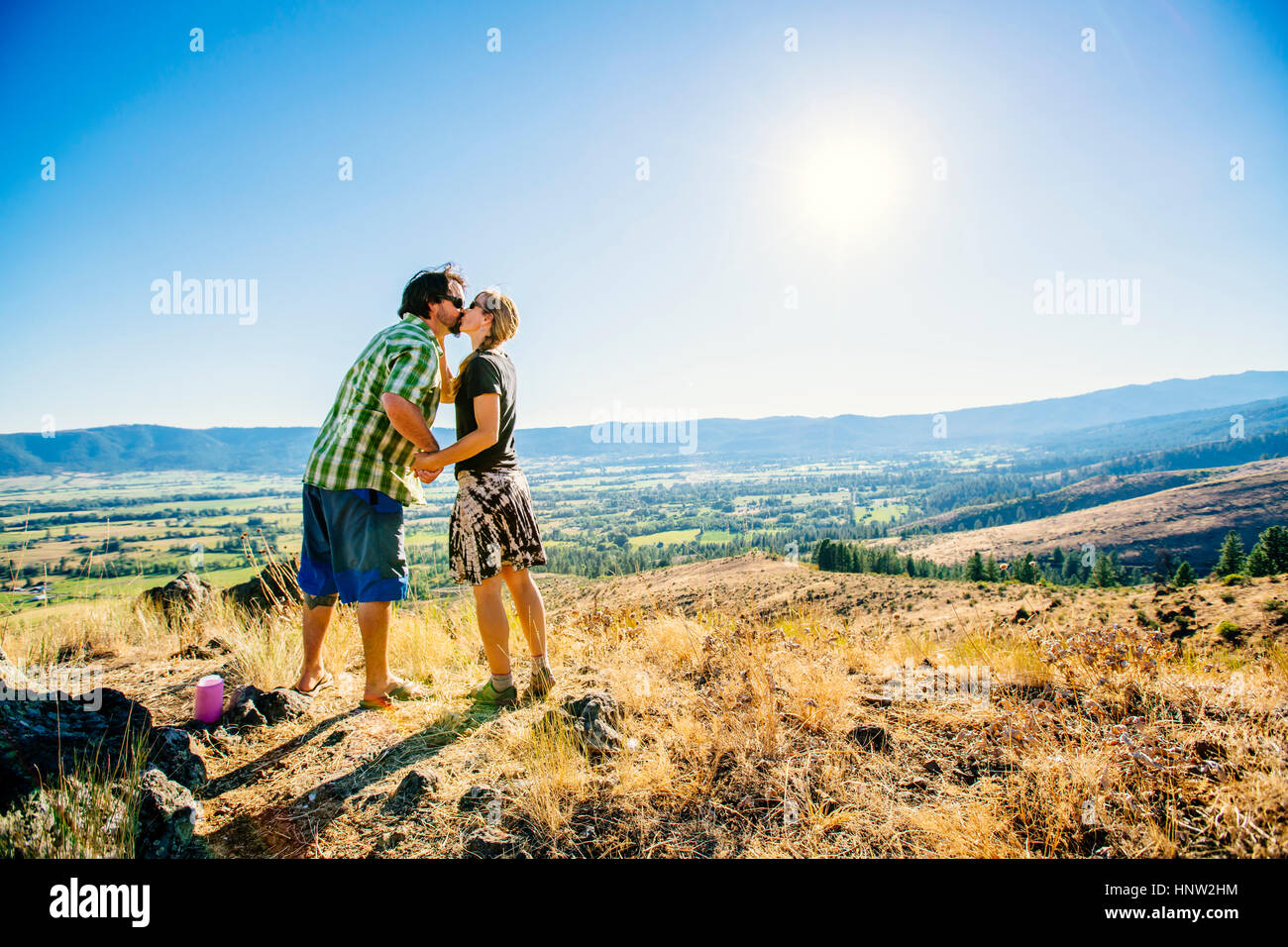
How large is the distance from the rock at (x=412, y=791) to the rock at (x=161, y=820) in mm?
687

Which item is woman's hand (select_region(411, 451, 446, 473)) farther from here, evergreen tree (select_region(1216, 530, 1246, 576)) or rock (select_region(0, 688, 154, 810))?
evergreen tree (select_region(1216, 530, 1246, 576))

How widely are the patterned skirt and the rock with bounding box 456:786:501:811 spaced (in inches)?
42.0

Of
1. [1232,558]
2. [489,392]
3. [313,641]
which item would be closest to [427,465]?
[489,392]

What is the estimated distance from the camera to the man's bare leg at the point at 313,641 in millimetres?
3350

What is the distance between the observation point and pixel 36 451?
85500mm

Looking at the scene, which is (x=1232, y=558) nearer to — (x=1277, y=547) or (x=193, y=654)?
(x=1277, y=547)

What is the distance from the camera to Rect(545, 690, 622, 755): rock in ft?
8.67

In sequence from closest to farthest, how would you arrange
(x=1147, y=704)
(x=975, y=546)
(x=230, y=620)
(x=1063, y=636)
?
1. (x=1147, y=704)
2. (x=1063, y=636)
3. (x=230, y=620)
4. (x=975, y=546)

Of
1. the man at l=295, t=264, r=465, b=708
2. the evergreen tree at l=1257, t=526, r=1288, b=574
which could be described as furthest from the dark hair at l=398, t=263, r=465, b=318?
the evergreen tree at l=1257, t=526, r=1288, b=574

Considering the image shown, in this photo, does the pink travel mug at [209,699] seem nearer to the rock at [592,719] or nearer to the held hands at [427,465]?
the held hands at [427,465]
